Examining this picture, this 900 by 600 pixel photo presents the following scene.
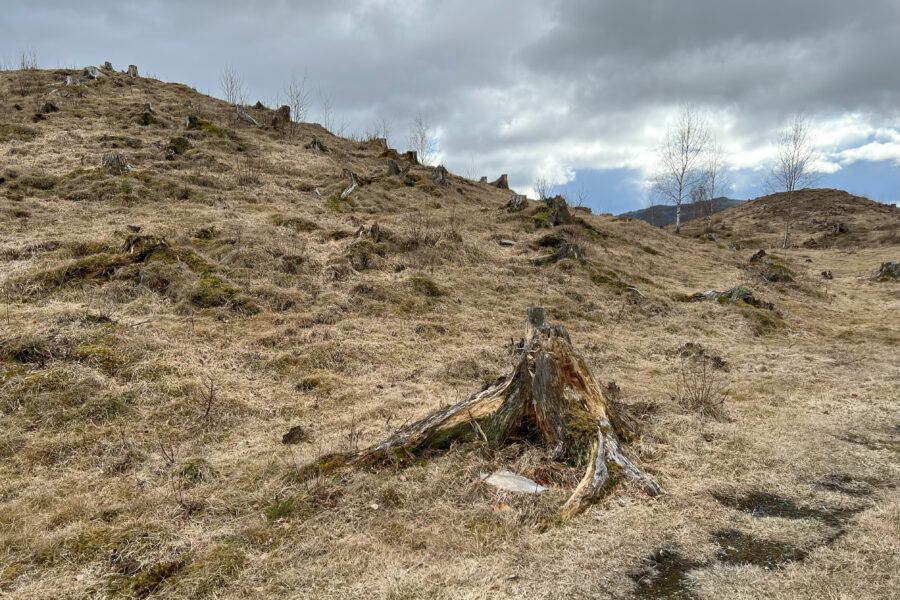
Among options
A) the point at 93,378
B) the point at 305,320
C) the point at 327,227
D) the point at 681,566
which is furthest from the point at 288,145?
the point at 681,566

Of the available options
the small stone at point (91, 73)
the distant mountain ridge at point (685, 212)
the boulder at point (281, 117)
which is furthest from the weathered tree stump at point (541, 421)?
the distant mountain ridge at point (685, 212)

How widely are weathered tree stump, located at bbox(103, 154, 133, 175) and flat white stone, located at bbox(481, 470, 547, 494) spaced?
769 inches

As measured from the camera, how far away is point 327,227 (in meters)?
16.5

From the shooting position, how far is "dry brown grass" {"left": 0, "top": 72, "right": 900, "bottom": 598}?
350 cm

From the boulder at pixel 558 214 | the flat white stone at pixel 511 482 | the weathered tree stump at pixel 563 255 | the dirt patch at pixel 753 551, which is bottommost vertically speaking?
the dirt patch at pixel 753 551

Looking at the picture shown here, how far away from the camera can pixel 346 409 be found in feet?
22.7

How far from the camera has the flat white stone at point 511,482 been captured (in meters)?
4.38

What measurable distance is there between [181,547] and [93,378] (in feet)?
13.5

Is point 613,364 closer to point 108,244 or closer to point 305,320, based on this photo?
point 305,320

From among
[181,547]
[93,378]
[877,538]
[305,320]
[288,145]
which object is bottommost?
[181,547]

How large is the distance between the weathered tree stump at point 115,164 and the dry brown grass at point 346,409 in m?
0.63

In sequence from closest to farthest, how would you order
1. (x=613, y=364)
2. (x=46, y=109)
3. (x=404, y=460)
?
1. (x=404, y=460)
2. (x=613, y=364)
3. (x=46, y=109)

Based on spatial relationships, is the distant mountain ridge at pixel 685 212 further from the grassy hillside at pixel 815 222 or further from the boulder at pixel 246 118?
the boulder at pixel 246 118

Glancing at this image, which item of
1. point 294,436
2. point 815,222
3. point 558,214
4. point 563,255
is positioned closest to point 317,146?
point 558,214
